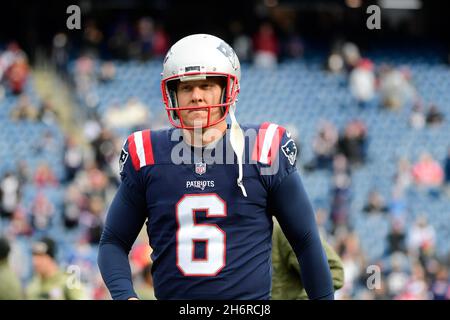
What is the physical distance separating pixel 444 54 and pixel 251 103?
3.55 m

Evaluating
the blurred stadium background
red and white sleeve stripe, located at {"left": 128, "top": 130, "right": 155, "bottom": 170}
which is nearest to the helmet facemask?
red and white sleeve stripe, located at {"left": 128, "top": 130, "right": 155, "bottom": 170}

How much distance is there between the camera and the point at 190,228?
304cm

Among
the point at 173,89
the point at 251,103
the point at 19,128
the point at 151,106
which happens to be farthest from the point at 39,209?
the point at 173,89

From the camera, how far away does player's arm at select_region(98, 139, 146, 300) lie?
10.4 feet

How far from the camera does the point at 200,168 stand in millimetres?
3107

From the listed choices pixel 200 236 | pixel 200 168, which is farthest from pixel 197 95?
pixel 200 236

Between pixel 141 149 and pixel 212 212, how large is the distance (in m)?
0.35

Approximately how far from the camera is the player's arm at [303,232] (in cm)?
309

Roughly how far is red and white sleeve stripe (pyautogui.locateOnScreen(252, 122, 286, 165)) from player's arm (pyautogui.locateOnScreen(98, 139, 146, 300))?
1.42ft

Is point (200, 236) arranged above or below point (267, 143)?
below

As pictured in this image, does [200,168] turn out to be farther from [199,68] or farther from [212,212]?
[199,68]

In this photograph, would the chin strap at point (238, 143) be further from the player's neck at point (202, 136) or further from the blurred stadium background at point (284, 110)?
the blurred stadium background at point (284, 110)

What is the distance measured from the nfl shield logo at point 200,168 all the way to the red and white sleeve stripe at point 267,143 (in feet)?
0.58

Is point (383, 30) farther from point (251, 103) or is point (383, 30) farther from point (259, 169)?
point (259, 169)
